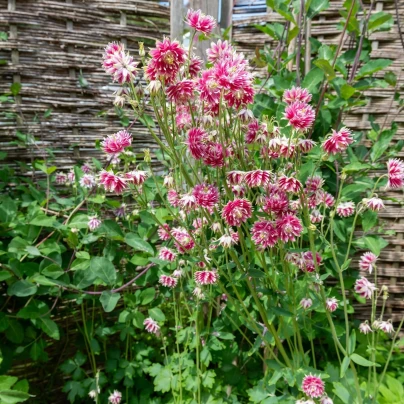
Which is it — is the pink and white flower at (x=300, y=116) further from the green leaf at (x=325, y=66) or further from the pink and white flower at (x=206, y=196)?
the green leaf at (x=325, y=66)

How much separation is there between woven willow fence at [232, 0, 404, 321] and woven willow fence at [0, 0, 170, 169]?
1.79 feet

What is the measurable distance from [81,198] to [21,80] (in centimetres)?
81

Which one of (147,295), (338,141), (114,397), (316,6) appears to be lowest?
(114,397)

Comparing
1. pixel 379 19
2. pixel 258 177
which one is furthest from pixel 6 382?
pixel 379 19

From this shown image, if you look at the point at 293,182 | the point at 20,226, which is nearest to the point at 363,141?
the point at 293,182

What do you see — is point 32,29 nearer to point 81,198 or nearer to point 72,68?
point 72,68

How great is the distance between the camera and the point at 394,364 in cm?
206

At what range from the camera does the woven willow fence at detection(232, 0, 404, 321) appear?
2.11 meters

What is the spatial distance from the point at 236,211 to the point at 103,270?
2.53 ft

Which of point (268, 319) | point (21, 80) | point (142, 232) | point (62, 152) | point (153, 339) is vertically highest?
point (21, 80)

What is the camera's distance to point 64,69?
2.29 m

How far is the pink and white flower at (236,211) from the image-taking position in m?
0.97

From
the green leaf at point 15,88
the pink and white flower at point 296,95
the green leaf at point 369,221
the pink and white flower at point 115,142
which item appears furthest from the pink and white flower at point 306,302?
the green leaf at point 15,88

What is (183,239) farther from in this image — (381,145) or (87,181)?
(381,145)
